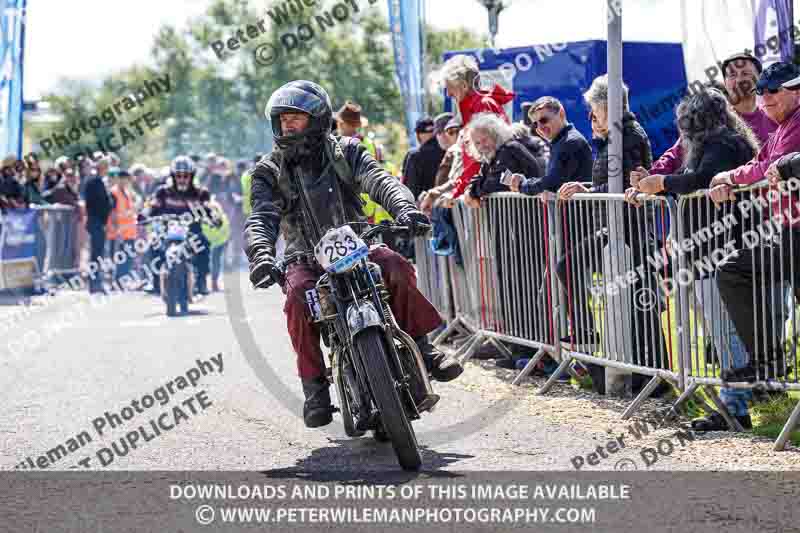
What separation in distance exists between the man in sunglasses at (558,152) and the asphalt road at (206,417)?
154 cm

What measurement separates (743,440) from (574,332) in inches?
82.3

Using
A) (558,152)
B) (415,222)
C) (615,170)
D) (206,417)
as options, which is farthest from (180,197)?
(415,222)

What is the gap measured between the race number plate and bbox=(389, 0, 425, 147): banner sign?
11.9 m

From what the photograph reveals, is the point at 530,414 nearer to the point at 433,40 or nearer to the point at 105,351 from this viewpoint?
the point at 105,351

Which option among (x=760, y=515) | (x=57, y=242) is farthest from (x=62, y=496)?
(x=57, y=242)

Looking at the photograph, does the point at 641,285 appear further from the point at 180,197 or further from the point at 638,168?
the point at 180,197

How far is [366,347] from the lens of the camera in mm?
6387

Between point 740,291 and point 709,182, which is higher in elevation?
point 709,182

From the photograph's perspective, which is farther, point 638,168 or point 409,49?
point 409,49

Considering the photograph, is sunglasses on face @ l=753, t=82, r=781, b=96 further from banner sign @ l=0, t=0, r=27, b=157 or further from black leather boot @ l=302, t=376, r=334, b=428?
banner sign @ l=0, t=0, r=27, b=157

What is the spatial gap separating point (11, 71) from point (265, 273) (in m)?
14.0

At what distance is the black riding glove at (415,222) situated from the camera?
698cm

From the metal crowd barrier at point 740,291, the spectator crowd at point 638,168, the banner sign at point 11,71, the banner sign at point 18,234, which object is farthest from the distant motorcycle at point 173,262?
the metal crowd barrier at point 740,291

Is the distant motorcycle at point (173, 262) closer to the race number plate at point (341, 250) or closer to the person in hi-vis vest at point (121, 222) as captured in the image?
the person in hi-vis vest at point (121, 222)
